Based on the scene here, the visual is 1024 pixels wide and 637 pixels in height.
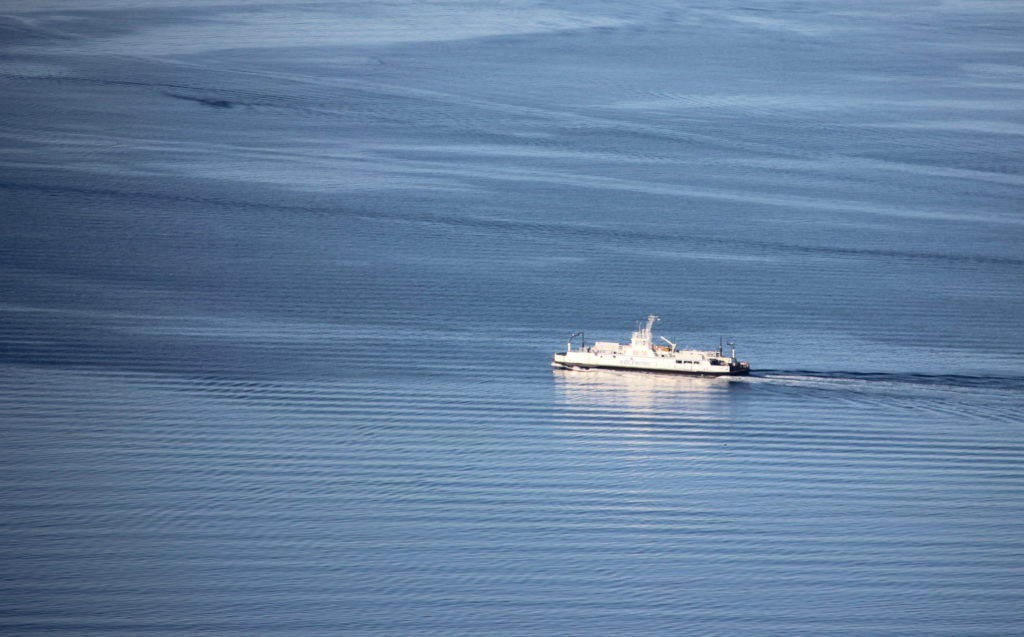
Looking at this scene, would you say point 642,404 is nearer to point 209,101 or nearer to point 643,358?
point 643,358

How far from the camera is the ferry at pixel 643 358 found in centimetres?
2973

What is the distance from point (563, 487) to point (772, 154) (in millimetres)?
32499

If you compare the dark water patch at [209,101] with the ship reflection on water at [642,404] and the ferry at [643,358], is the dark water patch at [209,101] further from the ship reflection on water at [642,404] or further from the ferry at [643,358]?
the ship reflection on water at [642,404]

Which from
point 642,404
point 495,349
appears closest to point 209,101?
point 495,349

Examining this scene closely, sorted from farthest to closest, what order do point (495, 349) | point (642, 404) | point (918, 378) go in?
point (495, 349)
point (918, 378)
point (642, 404)

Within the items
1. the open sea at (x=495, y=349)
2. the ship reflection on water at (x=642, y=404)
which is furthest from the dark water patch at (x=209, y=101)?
the ship reflection on water at (x=642, y=404)

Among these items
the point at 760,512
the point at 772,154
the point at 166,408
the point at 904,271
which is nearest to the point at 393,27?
the point at 772,154

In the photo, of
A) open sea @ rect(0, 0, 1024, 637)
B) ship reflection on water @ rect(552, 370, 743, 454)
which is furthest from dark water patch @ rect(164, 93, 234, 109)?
ship reflection on water @ rect(552, 370, 743, 454)

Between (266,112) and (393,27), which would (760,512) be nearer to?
(266,112)

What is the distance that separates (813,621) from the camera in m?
19.2

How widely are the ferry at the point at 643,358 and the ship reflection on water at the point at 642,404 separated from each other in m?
0.13

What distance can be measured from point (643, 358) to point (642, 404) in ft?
6.15

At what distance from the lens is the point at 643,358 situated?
30.1 meters

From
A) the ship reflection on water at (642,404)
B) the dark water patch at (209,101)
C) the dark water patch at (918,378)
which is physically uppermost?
the dark water patch at (209,101)
